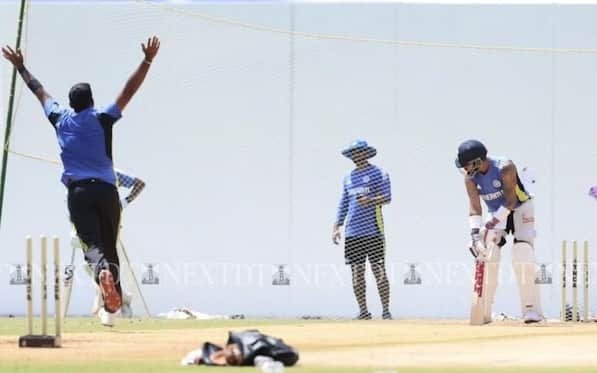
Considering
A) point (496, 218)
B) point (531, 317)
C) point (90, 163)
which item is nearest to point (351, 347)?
point (90, 163)

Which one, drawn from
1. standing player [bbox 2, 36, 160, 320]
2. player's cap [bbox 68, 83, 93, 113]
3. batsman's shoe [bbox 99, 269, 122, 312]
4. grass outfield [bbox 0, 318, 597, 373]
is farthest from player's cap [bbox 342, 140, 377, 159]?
batsman's shoe [bbox 99, 269, 122, 312]

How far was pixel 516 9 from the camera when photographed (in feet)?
68.0

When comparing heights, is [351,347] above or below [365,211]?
below

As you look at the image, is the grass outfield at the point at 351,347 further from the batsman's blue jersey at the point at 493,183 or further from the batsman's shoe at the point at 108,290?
the batsman's blue jersey at the point at 493,183

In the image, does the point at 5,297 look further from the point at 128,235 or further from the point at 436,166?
the point at 436,166

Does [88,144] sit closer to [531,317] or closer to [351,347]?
[351,347]

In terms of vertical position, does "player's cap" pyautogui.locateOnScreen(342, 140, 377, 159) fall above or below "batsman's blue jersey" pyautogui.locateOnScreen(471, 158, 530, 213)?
above

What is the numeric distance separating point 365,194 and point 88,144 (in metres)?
5.54

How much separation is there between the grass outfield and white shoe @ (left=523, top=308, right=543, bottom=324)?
312 millimetres

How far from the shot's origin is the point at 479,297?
17.2 metres

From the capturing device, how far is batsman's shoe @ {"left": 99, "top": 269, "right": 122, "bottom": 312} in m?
13.6

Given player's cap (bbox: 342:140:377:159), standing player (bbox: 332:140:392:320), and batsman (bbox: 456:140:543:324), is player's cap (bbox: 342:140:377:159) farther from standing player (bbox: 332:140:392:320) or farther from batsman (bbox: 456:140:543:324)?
batsman (bbox: 456:140:543:324)

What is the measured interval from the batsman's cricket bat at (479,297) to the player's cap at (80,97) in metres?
4.51

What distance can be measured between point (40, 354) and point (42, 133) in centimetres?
920
